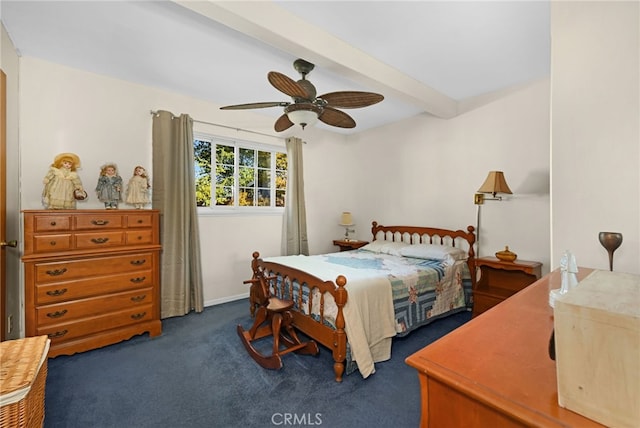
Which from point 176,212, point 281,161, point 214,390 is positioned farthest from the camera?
point 281,161

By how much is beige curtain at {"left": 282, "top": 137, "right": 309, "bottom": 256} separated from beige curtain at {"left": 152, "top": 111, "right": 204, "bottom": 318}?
1.27 meters

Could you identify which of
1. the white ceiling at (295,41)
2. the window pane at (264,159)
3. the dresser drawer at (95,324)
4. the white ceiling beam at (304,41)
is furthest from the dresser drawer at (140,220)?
the white ceiling beam at (304,41)

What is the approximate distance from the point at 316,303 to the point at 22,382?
67.5 inches

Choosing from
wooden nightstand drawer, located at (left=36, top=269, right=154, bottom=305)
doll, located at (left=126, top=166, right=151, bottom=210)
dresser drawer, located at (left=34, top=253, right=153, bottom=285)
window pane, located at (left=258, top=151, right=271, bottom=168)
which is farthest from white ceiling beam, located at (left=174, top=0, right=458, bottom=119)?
wooden nightstand drawer, located at (left=36, top=269, right=154, bottom=305)

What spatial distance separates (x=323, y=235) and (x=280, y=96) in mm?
2328

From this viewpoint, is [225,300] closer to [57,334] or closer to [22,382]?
[57,334]

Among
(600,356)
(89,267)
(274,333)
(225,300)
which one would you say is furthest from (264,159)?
(600,356)

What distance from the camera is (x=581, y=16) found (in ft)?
4.51

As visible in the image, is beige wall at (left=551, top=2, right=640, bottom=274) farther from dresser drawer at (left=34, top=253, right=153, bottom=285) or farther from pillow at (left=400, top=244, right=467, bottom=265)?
dresser drawer at (left=34, top=253, right=153, bottom=285)

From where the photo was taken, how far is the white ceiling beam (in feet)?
5.80

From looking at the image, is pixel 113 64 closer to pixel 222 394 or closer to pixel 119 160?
pixel 119 160

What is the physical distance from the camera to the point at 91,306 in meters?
2.46

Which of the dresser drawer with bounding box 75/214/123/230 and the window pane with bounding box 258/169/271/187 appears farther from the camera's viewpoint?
the window pane with bounding box 258/169/271/187

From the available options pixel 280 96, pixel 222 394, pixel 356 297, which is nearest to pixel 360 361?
pixel 356 297
